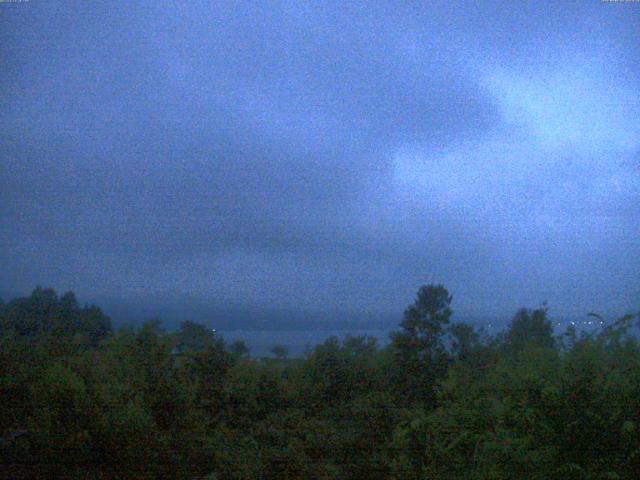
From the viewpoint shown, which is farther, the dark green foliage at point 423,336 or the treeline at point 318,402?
the dark green foliage at point 423,336

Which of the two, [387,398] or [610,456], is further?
[387,398]

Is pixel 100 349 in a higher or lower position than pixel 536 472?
higher

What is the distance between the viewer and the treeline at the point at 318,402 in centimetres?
522

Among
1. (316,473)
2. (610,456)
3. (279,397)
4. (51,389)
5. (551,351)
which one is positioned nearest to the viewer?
(610,456)

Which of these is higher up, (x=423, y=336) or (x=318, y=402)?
(x=423, y=336)

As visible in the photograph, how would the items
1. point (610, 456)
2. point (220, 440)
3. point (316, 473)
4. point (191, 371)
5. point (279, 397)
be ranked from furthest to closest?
1. point (279, 397)
2. point (191, 371)
3. point (220, 440)
4. point (316, 473)
5. point (610, 456)

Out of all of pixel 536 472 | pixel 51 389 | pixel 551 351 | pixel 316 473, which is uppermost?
pixel 551 351

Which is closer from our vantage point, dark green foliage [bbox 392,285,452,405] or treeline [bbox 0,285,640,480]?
treeline [bbox 0,285,640,480]

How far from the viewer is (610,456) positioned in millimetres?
4977

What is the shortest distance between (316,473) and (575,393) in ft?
11.0

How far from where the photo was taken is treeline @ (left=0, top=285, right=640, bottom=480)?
5.22 metres

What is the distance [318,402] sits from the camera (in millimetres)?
9805

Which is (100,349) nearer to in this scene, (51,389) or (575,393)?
(51,389)

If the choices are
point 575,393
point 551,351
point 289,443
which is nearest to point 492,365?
point 551,351
